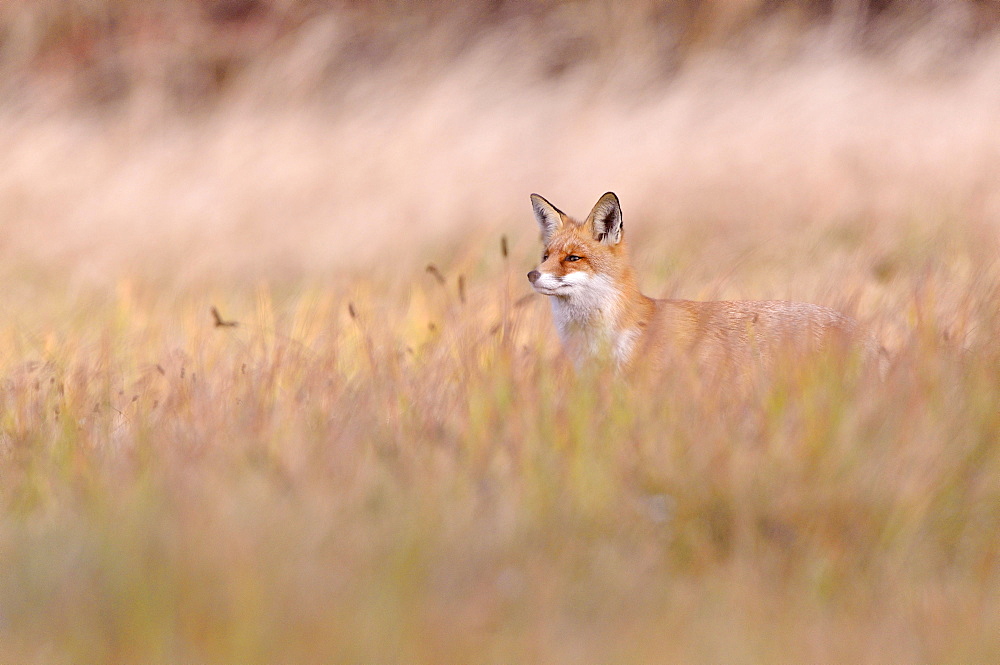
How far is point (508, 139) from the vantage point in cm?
786

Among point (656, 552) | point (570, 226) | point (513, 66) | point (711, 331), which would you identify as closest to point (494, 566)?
point (656, 552)

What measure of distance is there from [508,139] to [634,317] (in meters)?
3.66

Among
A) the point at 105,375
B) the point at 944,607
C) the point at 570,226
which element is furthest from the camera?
the point at 570,226

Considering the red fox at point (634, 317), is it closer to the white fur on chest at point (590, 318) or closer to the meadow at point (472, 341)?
the white fur on chest at point (590, 318)

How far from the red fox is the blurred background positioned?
5.34ft

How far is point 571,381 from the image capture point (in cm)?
370

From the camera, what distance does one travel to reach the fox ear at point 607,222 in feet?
15.0

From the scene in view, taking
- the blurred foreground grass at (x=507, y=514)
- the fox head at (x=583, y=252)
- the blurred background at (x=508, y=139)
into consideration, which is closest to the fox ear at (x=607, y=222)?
the fox head at (x=583, y=252)

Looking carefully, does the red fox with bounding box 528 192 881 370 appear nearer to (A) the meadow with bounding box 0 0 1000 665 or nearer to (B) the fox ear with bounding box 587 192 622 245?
(B) the fox ear with bounding box 587 192 622 245

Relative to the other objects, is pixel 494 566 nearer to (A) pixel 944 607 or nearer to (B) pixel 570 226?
(A) pixel 944 607

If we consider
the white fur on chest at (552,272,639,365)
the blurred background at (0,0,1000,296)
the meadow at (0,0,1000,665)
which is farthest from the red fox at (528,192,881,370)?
the blurred background at (0,0,1000,296)

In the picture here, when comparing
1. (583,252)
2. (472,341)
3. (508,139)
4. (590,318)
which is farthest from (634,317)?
(508,139)

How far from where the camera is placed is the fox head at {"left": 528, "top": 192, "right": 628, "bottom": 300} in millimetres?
4371

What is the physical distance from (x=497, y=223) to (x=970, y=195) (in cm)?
264
